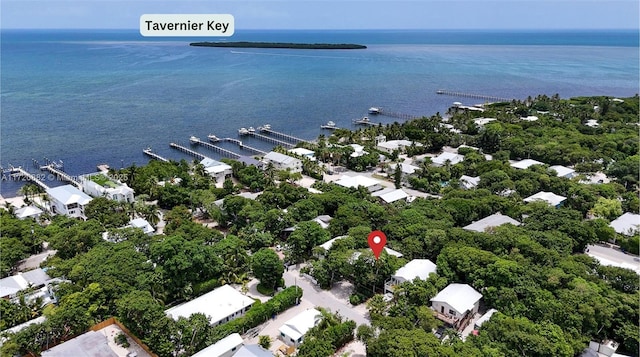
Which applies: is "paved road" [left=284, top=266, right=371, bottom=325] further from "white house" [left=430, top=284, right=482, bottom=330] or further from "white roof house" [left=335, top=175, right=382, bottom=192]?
"white roof house" [left=335, top=175, right=382, bottom=192]

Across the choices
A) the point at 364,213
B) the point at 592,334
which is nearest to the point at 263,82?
the point at 364,213

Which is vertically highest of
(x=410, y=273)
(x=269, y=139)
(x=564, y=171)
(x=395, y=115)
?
(x=395, y=115)

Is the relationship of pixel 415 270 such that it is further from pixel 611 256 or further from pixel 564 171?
pixel 564 171

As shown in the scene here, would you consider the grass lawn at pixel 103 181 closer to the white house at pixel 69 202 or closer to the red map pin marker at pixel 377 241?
the white house at pixel 69 202

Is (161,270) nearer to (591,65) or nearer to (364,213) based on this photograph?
(364,213)

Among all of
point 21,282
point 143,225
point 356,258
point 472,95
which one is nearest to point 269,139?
point 143,225

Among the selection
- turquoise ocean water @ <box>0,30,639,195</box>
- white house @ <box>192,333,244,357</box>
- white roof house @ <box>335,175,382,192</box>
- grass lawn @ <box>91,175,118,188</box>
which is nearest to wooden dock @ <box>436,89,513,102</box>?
turquoise ocean water @ <box>0,30,639,195</box>
